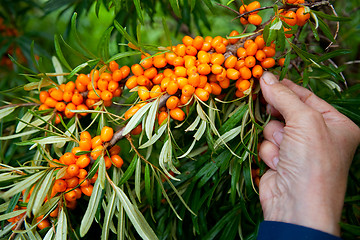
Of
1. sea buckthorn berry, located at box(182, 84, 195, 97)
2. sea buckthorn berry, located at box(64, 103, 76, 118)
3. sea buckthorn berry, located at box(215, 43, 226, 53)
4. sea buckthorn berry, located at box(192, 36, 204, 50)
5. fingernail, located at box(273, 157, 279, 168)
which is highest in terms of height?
sea buckthorn berry, located at box(192, 36, 204, 50)

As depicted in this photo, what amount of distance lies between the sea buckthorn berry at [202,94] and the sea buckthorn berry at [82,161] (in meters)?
0.38

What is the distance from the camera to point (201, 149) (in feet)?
3.23

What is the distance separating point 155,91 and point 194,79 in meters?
0.13

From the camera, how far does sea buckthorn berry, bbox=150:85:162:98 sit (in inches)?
31.6

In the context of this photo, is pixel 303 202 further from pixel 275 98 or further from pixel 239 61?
pixel 239 61

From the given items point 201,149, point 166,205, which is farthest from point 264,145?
point 166,205

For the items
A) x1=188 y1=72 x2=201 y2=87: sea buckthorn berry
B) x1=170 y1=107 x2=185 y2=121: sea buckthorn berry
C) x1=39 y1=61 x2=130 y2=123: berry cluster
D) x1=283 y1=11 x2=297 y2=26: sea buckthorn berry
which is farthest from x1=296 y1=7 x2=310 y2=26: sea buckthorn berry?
x1=39 y1=61 x2=130 y2=123: berry cluster

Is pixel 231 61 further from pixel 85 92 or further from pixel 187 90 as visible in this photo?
pixel 85 92

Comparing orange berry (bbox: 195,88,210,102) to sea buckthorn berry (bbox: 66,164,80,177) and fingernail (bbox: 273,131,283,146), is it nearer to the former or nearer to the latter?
fingernail (bbox: 273,131,283,146)

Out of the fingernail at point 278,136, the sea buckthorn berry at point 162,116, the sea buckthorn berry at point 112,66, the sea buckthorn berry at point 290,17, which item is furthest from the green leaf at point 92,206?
the sea buckthorn berry at point 290,17

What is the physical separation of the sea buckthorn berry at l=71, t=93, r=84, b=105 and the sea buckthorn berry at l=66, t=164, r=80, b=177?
0.23 m

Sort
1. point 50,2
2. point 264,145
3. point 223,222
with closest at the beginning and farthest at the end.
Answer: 1. point 264,145
2. point 223,222
3. point 50,2

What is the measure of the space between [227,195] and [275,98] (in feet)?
1.49

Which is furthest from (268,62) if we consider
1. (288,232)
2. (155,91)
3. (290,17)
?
(288,232)
